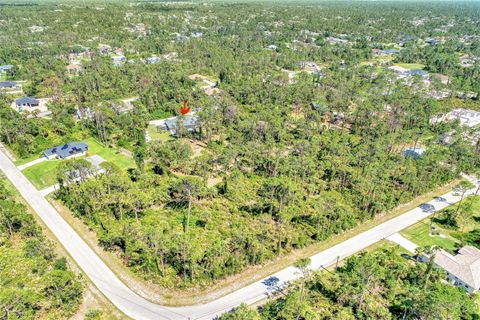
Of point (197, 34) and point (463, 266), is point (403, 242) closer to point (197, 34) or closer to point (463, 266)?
point (463, 266)

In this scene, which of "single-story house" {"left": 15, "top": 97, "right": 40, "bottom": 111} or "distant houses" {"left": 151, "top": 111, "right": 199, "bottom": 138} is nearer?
"distant houses" {"left": 151, "top": 111, "right": 199, "bottom": 138}

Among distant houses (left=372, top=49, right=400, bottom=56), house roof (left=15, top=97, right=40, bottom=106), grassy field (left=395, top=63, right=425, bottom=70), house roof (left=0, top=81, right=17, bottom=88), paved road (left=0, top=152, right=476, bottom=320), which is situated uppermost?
distant houses (left=372, top=49, right=400, bottom=56)

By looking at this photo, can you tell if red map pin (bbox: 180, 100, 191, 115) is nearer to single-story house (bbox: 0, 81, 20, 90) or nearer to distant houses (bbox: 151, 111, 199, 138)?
distant houses (bbox: 151, 111, 199, 138)

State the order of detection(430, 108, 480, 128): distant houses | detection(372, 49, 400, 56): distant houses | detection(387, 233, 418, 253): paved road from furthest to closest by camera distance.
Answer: detection(372, 49, 400, 56): distant houses, detection(430, 108, 480, 128): distant houses, detection(387, 233, 418, 253): paved road

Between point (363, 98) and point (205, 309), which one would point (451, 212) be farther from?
point (363, 98)

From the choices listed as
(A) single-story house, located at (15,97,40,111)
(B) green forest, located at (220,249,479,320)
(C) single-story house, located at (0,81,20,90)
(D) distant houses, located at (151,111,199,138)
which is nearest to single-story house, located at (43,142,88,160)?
(D) distant houses, located at (151,111,199,138)

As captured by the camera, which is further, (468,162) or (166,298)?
(468,162)

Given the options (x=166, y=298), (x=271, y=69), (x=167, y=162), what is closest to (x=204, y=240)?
(x=166, y=298)
